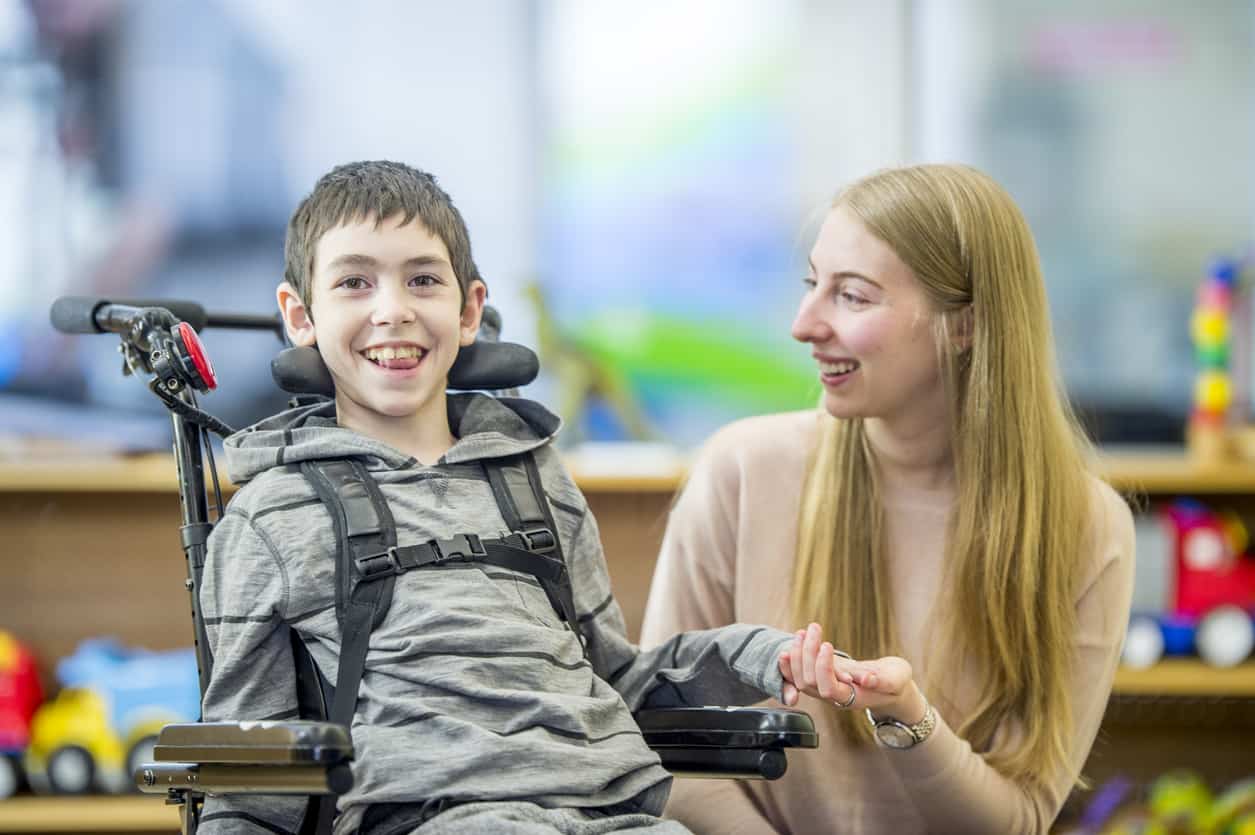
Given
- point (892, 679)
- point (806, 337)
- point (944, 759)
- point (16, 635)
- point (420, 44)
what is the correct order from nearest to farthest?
point (892, 679) < point (944, 759) < point (806, 337) < point (16, 635) < point (420, 44)

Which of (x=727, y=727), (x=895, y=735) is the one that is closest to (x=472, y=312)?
(x=727, y=727)

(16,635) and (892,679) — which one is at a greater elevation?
(892,679)

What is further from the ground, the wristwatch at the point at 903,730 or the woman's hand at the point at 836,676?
the woman's hand at the point at 836,676

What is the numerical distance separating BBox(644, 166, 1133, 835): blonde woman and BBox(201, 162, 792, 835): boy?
0.87 ft

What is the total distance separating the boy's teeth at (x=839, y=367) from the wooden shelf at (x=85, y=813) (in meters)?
1.79

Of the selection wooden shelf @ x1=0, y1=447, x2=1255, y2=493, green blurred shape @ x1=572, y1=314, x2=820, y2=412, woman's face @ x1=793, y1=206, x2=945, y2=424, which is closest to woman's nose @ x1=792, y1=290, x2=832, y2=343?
woman's face @ x1=793, y1=206, x2=945, y2=424

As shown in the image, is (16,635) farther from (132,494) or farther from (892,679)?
(892,679)

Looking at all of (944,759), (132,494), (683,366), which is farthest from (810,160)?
(944,759)

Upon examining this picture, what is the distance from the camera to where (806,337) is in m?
1.70

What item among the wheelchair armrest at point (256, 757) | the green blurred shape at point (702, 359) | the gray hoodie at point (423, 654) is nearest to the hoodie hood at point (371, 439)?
the gray hoodie at point (423, 654)

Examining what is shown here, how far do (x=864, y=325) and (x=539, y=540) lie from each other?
475 millimetres

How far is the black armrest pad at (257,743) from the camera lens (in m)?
1.21

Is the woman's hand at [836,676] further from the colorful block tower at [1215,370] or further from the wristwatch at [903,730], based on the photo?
the colorful block tower at [1215,370]

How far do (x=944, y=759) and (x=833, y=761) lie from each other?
0.24 metres
